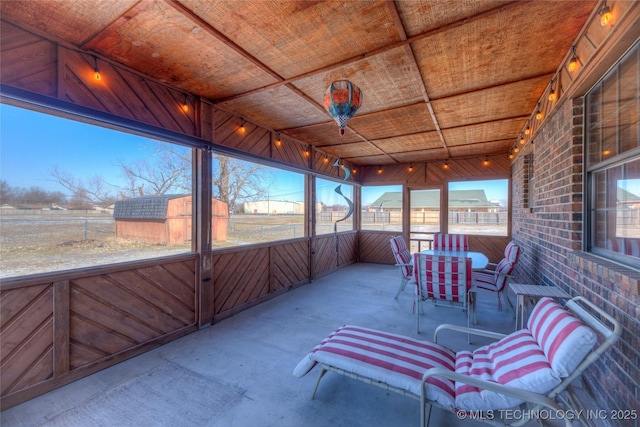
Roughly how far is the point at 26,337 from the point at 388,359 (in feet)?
9.02

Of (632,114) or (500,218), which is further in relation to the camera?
(500,218)

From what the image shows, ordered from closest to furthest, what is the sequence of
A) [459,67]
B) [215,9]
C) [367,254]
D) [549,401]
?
[549,401]
[215,9]
[459,67]
[367,254]

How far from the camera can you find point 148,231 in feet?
9.32

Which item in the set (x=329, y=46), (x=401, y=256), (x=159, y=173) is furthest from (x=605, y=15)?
(x=159, y=173)

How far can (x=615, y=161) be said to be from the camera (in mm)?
1784

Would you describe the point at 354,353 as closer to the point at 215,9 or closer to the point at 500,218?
the point at 215,9

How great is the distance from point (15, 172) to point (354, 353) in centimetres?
292

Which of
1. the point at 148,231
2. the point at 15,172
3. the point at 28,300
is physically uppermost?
the point at 15,172

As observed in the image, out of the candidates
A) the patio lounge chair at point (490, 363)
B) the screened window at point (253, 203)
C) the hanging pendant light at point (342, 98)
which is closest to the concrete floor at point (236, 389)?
the patio lounge chair at point (490, 363)

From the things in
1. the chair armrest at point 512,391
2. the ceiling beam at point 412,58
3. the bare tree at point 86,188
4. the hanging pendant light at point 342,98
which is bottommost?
the chair armrest at point 512,391

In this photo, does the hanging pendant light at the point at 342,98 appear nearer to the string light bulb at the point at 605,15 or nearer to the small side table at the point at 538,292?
the string light bulb at the point at 605,15

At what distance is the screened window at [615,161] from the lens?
1.62 metres

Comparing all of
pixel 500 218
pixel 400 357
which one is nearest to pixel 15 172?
pixel 400 357

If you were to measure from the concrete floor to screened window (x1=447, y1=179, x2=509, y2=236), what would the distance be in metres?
3.44
